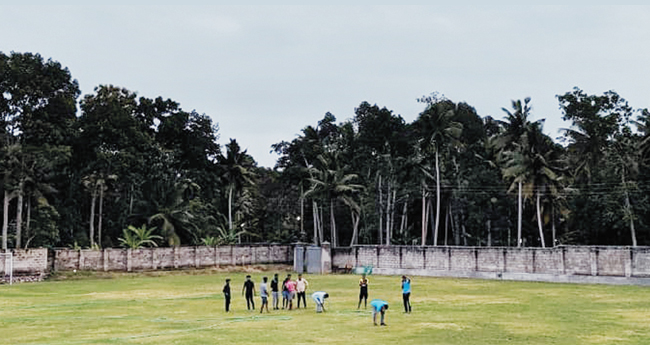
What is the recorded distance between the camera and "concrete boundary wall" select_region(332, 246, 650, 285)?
4150cm

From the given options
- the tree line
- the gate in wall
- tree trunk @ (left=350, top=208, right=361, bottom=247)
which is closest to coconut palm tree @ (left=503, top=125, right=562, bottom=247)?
the tree line

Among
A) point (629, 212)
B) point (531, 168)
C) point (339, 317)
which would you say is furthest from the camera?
point (531, 168)

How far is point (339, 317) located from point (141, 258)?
32.1m

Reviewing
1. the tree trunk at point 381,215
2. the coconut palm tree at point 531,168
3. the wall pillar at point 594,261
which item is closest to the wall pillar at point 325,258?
the tree trunk at point 381,215

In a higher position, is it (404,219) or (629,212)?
(629,212)

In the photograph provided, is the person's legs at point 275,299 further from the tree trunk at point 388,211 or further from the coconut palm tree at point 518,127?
the tree trunk at point 388,211

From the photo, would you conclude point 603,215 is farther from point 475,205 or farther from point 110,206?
point 110,206

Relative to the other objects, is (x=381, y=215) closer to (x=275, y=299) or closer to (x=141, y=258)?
(x=141, y=258)

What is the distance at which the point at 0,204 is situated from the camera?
62375mm

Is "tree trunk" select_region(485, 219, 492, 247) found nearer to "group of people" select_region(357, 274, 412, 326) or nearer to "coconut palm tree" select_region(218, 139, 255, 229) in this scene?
"coconut palm tree" select_region(218, 139, 255, 229)

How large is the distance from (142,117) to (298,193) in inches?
826

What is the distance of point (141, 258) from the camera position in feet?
176

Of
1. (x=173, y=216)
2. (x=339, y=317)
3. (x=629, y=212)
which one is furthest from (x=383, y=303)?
(x=173, y=216)

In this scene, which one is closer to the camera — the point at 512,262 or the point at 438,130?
the point at 512,262
